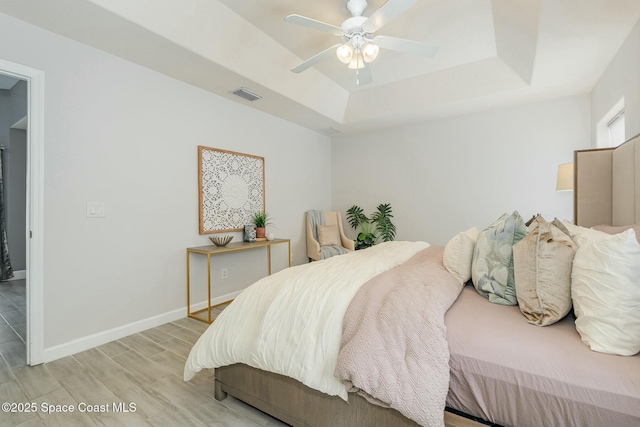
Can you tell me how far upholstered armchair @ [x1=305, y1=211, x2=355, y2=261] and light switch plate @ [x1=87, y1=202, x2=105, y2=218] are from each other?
2741mm

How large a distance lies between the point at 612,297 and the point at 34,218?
3.33 m

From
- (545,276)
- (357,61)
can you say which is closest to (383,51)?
(357,61)

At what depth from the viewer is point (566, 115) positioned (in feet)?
12.1

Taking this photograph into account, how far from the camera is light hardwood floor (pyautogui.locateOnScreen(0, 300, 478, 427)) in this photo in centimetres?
162

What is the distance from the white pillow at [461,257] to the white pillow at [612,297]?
2.15 feet

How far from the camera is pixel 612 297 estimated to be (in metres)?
1.04

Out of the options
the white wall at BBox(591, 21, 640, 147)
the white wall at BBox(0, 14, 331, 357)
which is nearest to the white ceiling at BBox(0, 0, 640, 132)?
the white wall at BBox(591, 21, 640, 147)

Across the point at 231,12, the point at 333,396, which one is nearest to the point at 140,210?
the point at 231,12

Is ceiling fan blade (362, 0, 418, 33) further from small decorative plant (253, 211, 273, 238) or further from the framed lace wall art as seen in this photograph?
small decorative plant (253, 211, 273, 238)

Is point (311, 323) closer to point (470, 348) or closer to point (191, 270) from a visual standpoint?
point (470, 348)

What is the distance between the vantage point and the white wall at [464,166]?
148 inches

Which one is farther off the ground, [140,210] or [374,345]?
[140,210]

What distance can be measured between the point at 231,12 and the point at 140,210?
198 centimetres

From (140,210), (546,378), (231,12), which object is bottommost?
(546,378)
